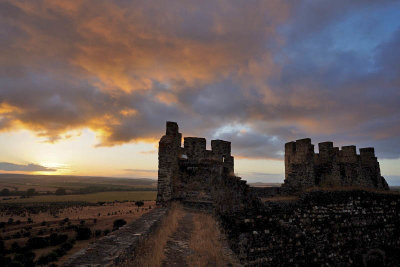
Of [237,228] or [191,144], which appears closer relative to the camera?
[237,228]

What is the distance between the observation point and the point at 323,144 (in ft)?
76.0

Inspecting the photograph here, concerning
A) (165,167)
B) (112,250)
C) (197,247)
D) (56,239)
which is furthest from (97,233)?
(112,250)

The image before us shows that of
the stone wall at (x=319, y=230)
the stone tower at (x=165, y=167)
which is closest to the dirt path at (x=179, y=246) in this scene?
the stone wall at (x=319, y=230)

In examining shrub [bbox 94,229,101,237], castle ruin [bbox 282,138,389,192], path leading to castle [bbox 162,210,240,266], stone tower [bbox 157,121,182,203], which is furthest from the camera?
shrub [bbox 94,229,101,237]

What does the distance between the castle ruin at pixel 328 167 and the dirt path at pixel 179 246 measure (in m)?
14.3

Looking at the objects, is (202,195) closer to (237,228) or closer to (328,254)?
(237,228)

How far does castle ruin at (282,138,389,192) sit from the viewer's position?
2077 cm

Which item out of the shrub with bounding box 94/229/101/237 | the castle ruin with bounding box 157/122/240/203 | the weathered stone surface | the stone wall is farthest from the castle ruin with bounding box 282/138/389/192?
the shrub with bounding box 94/229/101/237

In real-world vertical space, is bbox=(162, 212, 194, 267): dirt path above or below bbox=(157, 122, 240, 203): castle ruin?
below

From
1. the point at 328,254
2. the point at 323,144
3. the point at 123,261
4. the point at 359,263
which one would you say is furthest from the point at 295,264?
the point at 323,144

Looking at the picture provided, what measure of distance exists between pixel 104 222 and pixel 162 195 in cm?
2865

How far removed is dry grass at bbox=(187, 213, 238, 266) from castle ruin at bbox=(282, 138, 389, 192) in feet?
45.4

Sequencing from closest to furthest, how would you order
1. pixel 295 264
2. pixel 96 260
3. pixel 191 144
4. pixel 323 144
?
pixel 96 260, pixel 295 264, pixel 191 144, pixel 323 144

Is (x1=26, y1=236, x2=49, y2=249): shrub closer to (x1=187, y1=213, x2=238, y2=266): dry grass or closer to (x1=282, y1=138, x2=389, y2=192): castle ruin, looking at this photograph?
(x1=187, y1=213, x2=238, y2=266): dry grass
